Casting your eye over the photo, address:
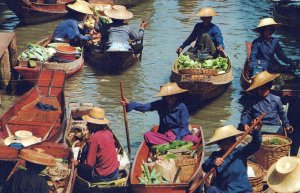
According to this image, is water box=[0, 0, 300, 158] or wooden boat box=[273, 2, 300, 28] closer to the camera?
→ water box=[0, 0, 300, 158]

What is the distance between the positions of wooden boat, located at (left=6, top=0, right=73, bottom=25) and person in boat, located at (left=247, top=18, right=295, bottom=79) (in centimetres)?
1122

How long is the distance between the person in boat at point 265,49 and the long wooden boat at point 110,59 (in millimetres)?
4208

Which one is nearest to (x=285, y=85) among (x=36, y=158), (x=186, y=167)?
(x=186, y=167)

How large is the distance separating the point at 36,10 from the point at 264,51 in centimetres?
1162

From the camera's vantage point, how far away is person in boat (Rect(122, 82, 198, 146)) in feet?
34.2

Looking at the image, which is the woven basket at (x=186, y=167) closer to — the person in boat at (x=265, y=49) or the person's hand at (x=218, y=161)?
the person's hand at (x=218, y=161)

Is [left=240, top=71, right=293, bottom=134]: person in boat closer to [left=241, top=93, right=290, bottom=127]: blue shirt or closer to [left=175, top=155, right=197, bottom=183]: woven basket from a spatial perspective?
[left=241, top=93, right=290, bottom=127]: blue shirt

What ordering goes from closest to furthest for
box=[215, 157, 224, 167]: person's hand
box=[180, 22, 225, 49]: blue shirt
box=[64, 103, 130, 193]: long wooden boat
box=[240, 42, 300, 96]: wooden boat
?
box=[215, 157, 224, 167]: person's hand < box=[64, 103, 130, 193]: long wooden boat < box=[240, 42, 300, 96]: wooden boat < box=[180, 22, 225, 49]: blue shirt

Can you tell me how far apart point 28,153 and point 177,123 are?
11.3 feet

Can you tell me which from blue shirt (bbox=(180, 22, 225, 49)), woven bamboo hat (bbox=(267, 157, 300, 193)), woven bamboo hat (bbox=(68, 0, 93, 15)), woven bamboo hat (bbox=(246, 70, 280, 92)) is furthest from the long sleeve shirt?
woven bamboo hat (bbox=(68, 0, 93, 15))

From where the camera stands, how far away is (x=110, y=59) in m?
16.7

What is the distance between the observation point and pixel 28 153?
8031 mm

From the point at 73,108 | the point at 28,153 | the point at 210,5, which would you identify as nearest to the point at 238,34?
the point at 210,5

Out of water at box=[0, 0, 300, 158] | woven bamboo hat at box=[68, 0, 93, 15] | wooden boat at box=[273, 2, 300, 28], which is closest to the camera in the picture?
water at box=[0, 0, 300, 158]
